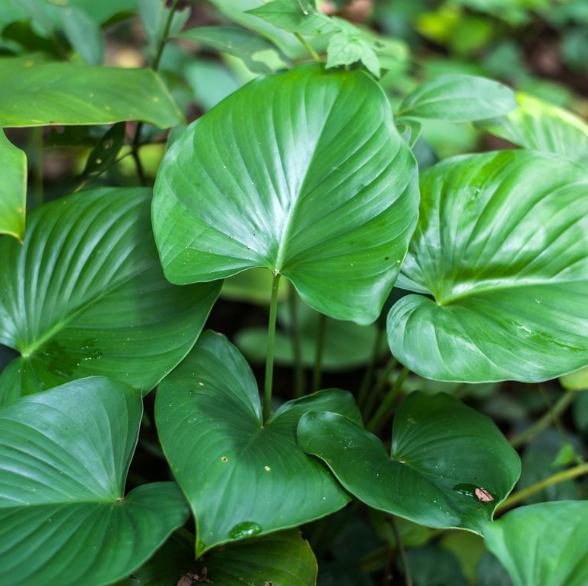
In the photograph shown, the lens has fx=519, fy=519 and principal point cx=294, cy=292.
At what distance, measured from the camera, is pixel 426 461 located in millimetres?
695

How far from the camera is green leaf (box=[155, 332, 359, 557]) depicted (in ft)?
1.83

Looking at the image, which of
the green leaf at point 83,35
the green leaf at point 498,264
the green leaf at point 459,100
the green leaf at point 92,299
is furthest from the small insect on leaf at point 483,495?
the green leaf at point 83,35

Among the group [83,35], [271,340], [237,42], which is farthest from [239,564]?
[83,35]

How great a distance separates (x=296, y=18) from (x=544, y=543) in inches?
29.8

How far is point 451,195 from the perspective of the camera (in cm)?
78

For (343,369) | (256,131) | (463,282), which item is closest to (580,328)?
(463,282)

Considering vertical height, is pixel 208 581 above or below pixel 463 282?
below

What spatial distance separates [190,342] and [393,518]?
0.50 meters

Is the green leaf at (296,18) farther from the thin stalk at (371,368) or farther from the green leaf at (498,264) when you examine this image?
the thin stalk at (371,368)

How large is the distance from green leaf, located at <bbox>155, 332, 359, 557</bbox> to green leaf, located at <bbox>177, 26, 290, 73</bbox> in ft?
1.86

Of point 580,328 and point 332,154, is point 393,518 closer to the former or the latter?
point 580,328

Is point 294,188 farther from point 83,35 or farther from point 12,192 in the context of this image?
point 83,35

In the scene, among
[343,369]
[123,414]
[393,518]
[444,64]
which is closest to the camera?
[123,414]

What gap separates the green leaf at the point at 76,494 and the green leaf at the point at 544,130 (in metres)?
0.83
